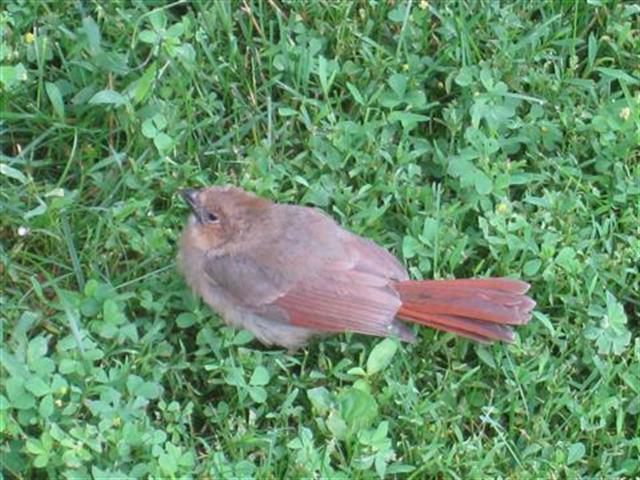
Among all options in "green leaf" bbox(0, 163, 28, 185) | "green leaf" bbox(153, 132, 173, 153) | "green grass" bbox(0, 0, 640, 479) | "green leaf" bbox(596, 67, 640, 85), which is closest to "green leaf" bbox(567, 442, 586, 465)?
"green grass" bbox(0, 0, 640, 479)

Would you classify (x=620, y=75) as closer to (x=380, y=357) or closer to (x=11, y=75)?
(x=380, y=357)

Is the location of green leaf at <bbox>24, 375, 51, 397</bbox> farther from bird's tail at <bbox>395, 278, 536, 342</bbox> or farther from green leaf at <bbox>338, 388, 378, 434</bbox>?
bird's tail at <bbox>395, 278, 536, 342</bbox>

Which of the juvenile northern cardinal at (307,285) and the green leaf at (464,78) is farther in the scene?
the green leaf at (464,78)

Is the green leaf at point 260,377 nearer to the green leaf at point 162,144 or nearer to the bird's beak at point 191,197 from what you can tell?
the bird's beak at point 191,197

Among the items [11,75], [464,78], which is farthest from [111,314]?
[464,78]

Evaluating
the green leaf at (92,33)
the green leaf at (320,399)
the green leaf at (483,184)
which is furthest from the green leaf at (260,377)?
the green leaf at (92,33)
